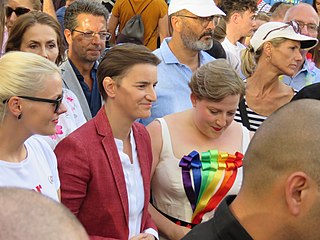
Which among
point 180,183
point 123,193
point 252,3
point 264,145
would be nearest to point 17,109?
point 123,193

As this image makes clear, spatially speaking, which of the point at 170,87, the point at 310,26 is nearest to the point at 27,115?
the point at 170,87

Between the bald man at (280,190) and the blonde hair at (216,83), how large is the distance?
1.42 meters

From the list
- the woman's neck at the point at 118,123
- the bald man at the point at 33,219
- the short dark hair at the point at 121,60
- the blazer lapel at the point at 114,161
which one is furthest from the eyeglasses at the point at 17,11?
the bald man at the point at 33,219

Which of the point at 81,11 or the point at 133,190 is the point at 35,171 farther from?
the point at 81,11

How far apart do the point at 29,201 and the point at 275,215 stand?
0.85m

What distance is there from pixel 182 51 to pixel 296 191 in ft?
8.92

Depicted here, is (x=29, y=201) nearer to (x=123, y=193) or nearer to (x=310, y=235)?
(x=310, y=235)

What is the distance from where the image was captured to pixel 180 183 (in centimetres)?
321

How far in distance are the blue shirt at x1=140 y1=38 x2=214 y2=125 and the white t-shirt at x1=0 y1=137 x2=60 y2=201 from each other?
47.4 inches

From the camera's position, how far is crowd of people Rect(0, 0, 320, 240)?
1833 mm

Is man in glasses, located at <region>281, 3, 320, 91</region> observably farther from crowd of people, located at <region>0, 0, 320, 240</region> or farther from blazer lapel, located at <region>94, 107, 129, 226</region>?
blazer lapel, located at <region>94, 107, 129, 226</region>

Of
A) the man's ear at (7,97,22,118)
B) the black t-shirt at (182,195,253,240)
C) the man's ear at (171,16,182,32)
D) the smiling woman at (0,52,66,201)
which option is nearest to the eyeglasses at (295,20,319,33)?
the man's ear at (171,16,182,32)

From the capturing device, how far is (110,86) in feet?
10.5

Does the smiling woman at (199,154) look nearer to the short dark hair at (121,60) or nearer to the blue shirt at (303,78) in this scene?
the short dark hair at (121,60)
